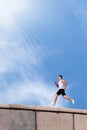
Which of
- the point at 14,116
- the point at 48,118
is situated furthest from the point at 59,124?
the point at 14,116

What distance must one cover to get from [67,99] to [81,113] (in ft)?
6.67

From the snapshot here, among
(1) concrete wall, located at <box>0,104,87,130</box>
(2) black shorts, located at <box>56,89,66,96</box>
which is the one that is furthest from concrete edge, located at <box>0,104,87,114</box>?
(2) black shorts, located at <box>56,89,66,96</box>

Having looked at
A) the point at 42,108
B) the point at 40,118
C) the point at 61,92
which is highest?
the point at 61,92

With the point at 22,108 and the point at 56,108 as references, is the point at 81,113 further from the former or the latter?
the point at 22,108

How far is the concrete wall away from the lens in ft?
65.9

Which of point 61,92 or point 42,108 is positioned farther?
point 61,92

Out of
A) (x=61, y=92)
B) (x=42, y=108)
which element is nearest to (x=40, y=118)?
(x=42, y=108)

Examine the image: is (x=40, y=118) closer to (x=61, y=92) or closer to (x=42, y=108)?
(x=42, y=108)

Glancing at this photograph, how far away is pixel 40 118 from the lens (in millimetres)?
20719

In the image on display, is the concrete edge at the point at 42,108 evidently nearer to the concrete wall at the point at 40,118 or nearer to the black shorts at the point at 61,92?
the concrete wall at the point at 40,118

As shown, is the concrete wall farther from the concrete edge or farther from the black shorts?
the black shorts

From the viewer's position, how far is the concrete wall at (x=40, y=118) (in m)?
20.1

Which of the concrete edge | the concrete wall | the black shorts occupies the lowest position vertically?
the concrete wall

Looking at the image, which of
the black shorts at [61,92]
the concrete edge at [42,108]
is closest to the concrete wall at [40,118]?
the concrete edge at [42,108]
